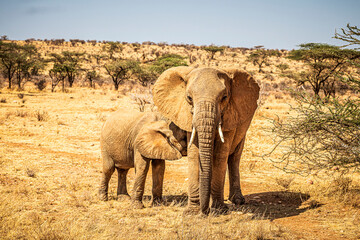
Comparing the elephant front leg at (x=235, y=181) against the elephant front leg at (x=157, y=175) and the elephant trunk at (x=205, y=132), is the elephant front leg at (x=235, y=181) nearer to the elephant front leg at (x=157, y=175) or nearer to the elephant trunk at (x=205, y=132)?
the elephant front leg at (x=157, y=175)

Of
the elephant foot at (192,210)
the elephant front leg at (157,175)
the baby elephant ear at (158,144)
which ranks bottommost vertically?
the elephant foot at (192,210)

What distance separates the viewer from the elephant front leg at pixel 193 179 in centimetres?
530

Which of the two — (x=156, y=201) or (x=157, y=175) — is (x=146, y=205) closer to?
(x=156, y=201)

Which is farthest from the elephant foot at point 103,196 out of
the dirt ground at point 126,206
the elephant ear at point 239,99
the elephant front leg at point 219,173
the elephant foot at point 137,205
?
the elephant ear at point 239,99

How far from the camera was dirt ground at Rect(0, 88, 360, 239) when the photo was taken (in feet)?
15.3

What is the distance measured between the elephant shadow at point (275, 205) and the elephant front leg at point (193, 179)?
3.24 ft

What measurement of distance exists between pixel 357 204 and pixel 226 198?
8.30ft

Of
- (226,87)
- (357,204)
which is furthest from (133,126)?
(357,204)

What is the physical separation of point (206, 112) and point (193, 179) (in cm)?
122

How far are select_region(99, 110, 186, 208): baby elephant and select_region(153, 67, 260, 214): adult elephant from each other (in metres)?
0.52

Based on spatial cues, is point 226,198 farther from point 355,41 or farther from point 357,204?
point 355,41

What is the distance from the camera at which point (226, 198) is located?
732cm

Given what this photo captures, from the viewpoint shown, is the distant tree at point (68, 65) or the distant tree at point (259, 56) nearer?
the distant tree at point (68, 65)

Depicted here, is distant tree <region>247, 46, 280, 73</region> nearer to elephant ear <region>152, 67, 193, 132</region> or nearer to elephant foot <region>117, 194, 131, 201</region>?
elephant foot <region>117, 194, 131, 201</region>
